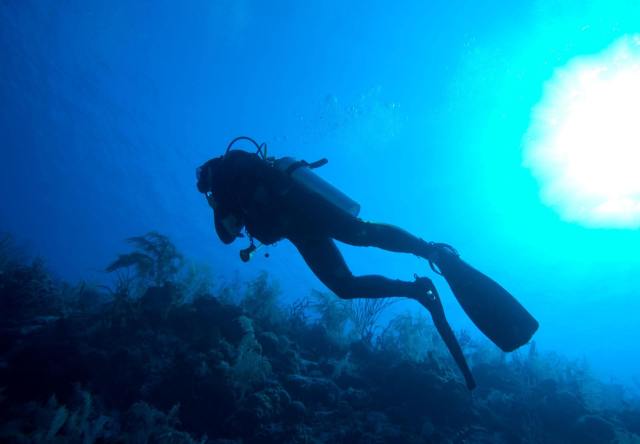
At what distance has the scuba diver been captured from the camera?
2.98 metres

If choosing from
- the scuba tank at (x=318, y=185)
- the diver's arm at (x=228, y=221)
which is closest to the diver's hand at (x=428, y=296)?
the scuba tank at (x=318, y=185)

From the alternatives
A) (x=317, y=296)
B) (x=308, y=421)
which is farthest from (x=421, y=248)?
(x=317, y=296)

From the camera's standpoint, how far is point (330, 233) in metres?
3.46

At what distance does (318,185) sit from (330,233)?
528 mm

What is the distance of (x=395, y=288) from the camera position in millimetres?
3258

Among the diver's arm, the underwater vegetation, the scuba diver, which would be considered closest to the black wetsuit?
the scuba diver

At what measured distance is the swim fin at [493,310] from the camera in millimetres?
2799

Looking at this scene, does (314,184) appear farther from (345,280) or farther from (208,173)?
(208,173)

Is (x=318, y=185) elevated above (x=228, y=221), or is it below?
above

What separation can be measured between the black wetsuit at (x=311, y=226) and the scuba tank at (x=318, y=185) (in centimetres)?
7

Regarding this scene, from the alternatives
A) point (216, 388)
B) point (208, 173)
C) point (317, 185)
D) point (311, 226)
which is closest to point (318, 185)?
point (317, 185)

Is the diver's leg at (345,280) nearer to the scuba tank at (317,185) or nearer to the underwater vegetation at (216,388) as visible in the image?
the scuba tank at (317,185)

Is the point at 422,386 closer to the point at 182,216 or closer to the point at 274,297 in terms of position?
the point at 274,297

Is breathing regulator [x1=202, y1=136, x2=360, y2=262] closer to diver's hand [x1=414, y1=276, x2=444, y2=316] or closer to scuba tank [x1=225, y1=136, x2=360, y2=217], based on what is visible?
scuba tank [x1=225, y1=136, x2=360, y2=217]
